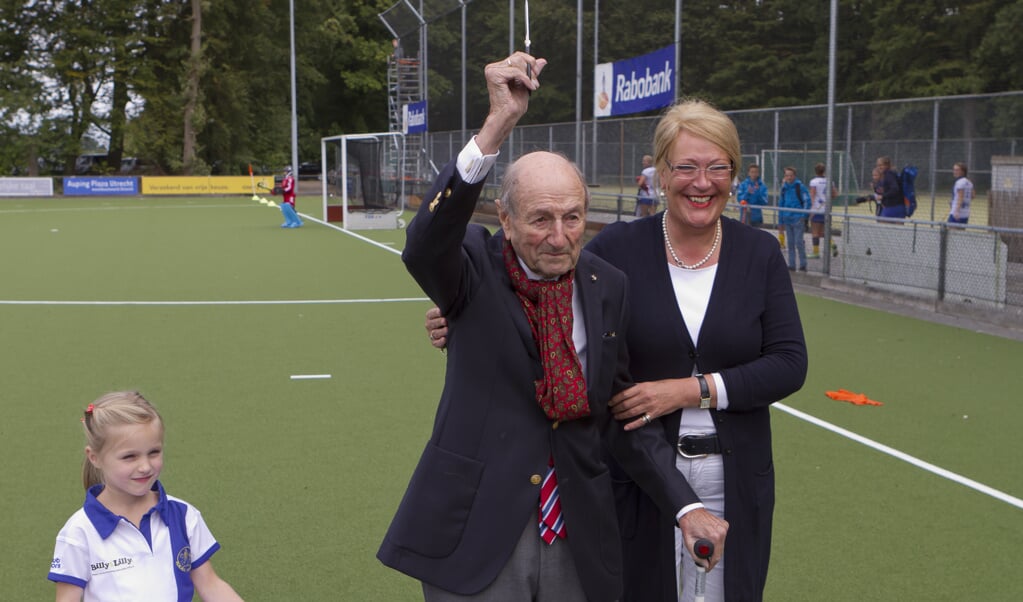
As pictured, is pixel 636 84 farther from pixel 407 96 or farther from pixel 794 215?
pixel 407 96

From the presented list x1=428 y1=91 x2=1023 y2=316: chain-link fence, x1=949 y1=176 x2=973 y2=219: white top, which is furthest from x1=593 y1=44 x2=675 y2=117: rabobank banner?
x1=949 y1=176 x2=973 y2=219: white top

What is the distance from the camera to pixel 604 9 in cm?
2489

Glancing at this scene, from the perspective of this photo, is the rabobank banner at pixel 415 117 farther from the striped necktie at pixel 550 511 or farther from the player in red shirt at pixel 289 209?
the striped necktie at pixel 550 511

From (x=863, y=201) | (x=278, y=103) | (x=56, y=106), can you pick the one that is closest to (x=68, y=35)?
(x=56, y=106)

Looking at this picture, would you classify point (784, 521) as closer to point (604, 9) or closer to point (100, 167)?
point (604, 9)

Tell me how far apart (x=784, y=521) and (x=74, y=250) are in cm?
1895

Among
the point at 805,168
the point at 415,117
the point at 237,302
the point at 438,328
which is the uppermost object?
the point at 415,117

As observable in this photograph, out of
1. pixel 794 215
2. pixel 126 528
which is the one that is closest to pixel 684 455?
pixel 126 528

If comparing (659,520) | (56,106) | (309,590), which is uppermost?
(56,106)

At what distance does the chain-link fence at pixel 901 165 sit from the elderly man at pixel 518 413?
1008 cm

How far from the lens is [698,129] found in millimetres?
3008

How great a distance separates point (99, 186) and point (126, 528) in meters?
49.9

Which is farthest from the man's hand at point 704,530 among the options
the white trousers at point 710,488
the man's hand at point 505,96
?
the man's hand at point 505,96

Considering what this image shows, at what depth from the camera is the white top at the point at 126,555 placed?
3.04 m
